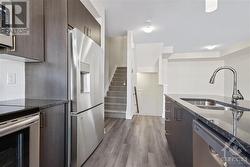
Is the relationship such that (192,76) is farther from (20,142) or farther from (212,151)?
(20,142)

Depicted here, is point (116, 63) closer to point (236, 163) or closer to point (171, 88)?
point (171, 88)

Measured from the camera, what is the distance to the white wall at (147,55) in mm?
6969

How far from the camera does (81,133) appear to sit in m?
2.18

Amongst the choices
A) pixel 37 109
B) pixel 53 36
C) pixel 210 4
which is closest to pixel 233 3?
pixel 210 4

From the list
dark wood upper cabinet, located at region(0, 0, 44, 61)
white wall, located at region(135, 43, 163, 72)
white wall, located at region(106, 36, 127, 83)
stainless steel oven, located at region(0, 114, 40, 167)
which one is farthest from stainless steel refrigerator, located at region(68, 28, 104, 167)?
white wall, located at region(106, 36, 127, 83)

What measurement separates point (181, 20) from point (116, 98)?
10.6 feet

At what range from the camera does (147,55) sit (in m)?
7.04

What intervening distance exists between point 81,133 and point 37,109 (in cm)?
81

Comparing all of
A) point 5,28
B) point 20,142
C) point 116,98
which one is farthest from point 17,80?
point 116,98

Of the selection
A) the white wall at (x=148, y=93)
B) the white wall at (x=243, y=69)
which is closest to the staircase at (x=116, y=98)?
the white wall at (x=148, y=93)

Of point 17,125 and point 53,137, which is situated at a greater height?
point 17,125

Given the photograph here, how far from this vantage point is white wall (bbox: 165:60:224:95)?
8.51 m

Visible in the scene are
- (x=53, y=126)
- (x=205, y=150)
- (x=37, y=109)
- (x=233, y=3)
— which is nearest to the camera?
(x=205, y=150)

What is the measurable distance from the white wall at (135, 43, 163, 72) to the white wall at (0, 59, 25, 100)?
17.7 feet
